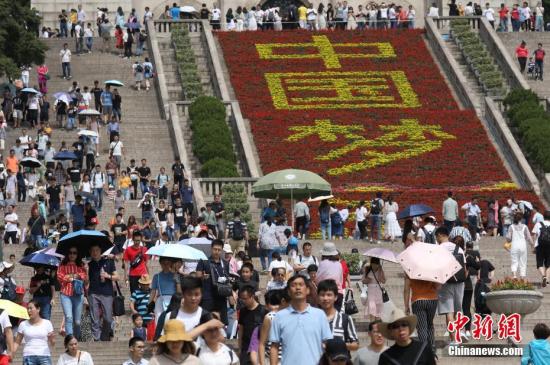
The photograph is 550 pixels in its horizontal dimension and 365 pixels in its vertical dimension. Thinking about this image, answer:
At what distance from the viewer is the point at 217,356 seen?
19.0 meters

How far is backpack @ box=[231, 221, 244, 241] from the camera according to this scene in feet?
124

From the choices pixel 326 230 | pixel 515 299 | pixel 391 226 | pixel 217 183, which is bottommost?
pixel 326 230

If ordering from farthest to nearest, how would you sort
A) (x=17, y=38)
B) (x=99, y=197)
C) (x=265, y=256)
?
(x=17, y=38) → (x=99, y=197) → (x=265, y=256)

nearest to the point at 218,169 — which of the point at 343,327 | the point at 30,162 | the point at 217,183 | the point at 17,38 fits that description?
the point at 217,183

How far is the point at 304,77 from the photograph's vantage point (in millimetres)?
58875

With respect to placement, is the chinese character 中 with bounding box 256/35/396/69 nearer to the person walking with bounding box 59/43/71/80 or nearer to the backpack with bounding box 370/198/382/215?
the person walking with bounding box 59/43/71/80

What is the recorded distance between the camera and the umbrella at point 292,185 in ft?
128

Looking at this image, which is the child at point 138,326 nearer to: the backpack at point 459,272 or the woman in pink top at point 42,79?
the backpack at point 459,272

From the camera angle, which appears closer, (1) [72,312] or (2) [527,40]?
(1) [72,312]

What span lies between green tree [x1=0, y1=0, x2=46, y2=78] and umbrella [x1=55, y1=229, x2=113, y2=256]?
26.5 meters

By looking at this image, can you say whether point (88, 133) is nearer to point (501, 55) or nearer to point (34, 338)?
point (501, 55)

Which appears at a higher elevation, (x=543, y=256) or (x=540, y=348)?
(x=540, y=348)

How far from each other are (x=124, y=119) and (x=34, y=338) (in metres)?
30.0

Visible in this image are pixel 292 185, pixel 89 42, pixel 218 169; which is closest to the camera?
pixel 292 185
